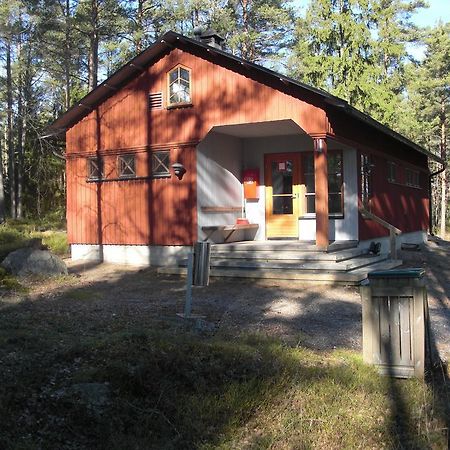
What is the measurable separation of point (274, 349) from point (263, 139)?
1019 cm

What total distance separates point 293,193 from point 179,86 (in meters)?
4.18

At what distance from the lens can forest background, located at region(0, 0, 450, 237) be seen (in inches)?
1028

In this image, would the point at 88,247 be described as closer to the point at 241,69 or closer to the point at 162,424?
the point at 241,69

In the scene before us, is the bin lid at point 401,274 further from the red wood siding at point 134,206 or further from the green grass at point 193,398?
the red wood siding at point 134,206

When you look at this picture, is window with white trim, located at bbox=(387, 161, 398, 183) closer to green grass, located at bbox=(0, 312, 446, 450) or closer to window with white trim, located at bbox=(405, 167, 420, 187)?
window with white trim, located at bbox=(405, 167, 420, 187)

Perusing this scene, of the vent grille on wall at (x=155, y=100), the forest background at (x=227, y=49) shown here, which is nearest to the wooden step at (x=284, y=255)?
the vent grille on wall at (x=155, y=100)

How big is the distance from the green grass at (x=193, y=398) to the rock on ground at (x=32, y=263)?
20.1 ft

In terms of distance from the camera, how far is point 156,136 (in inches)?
560

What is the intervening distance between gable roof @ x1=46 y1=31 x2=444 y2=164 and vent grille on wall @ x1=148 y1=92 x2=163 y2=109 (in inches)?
29.8

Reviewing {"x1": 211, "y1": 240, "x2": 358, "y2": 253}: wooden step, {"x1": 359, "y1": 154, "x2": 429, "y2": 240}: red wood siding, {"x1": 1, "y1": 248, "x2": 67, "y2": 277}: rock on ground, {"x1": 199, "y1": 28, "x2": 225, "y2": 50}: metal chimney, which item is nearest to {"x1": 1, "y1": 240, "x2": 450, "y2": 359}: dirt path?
{"x1": 1, "y1": 248, "x2": 67, "y2": 277}: rock on ground

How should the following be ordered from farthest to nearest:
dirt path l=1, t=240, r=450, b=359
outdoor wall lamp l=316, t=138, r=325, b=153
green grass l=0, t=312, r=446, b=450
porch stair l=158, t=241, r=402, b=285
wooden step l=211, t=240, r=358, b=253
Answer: wooden step l=211, t=240, r=358, b=253
outdoor wall lamp l=316, t=138, r=325, b=153
porch stair l=158, t=241, r=402, b=285
dirt path l=1, t=240, r=450, b=359
green grass l=0, t=312, r=446, b=450

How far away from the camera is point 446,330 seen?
7.69 metres

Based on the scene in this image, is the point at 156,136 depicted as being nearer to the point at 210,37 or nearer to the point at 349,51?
the point at 210,37

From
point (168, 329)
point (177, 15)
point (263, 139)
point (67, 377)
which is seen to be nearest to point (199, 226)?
point (263, 139)
